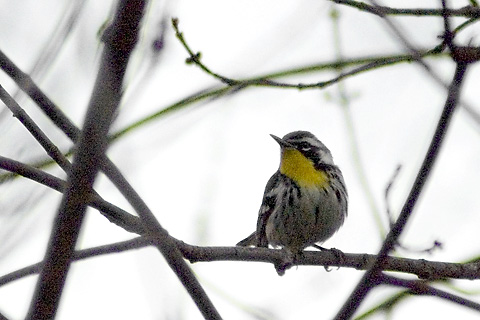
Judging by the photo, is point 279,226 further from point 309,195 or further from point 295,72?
point 295,72

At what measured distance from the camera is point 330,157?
756 centimetres

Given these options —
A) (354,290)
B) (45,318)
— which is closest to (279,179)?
(354,290)

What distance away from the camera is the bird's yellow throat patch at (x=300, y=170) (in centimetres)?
677

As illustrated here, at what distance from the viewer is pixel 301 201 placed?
6.58 metres

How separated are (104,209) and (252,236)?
4.29m

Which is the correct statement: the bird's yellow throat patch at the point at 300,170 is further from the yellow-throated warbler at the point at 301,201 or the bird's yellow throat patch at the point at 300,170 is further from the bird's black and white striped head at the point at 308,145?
the bird's black and white striped head at the point at 308,145

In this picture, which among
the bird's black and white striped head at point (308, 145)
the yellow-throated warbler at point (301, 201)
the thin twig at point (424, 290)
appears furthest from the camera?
the bird's black and white striped head at point (308, 145)

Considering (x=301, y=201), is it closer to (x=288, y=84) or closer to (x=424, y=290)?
(x=288, y=84)

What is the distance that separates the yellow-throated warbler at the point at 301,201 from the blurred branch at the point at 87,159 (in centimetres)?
526

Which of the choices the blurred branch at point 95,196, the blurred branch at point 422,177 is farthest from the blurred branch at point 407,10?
the blurred branch at point 95,196

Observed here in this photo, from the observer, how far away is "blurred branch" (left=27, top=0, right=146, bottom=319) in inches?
46.2

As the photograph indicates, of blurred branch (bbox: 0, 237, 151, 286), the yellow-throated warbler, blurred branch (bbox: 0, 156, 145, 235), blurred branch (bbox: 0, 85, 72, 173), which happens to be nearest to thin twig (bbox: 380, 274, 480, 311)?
blurred branch (bbox: 0, 237, 151, 286)

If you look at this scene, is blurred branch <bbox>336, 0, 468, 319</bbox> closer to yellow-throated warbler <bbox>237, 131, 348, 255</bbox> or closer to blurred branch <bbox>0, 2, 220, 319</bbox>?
blurred branch <bbox>0, 2, 220, 319</bbox>

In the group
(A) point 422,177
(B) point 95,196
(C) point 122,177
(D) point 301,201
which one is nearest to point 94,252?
(B) point 95,196
